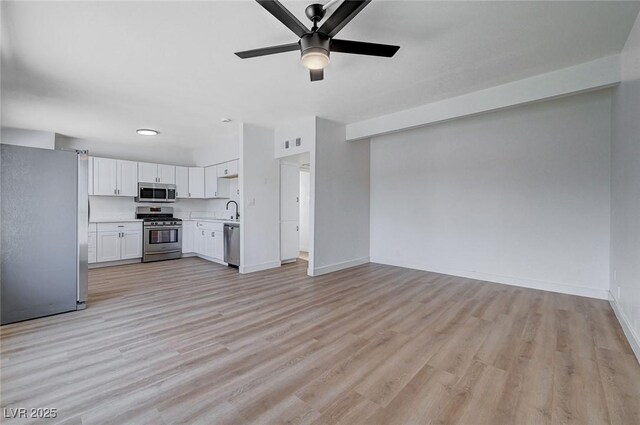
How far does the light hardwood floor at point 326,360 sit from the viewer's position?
1642 mm

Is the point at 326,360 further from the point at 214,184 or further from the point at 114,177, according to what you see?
the point at 114,177

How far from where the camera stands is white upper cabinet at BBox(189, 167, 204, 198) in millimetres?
6734

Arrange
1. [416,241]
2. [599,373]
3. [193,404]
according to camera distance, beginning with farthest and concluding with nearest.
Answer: [416,241] → [599,373] → [193,404]

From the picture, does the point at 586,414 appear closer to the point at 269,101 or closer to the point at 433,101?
the point at 433,101

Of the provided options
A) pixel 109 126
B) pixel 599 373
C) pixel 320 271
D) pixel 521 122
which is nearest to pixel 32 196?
pixel 109 126

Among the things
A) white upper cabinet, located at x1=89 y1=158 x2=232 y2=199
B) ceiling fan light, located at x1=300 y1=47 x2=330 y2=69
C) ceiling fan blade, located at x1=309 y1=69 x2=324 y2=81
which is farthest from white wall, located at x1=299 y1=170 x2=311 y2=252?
ceiling fan light, located at x1=300 y1=47 x2=330 y2=69

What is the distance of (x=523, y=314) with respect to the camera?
3.09 metres

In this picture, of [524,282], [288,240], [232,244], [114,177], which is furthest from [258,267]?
[524,282]

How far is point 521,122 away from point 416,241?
2503 millimetres

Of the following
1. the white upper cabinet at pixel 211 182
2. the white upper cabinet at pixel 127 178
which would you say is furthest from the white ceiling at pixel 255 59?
the white upper cabinet at pixel 211 182

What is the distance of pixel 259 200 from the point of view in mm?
5156

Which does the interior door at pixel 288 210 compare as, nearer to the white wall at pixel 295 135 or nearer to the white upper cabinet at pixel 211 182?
the white wall at pixel 295 135

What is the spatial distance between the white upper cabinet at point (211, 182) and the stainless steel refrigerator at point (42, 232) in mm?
3224

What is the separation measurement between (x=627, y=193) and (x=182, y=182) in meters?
7.56
